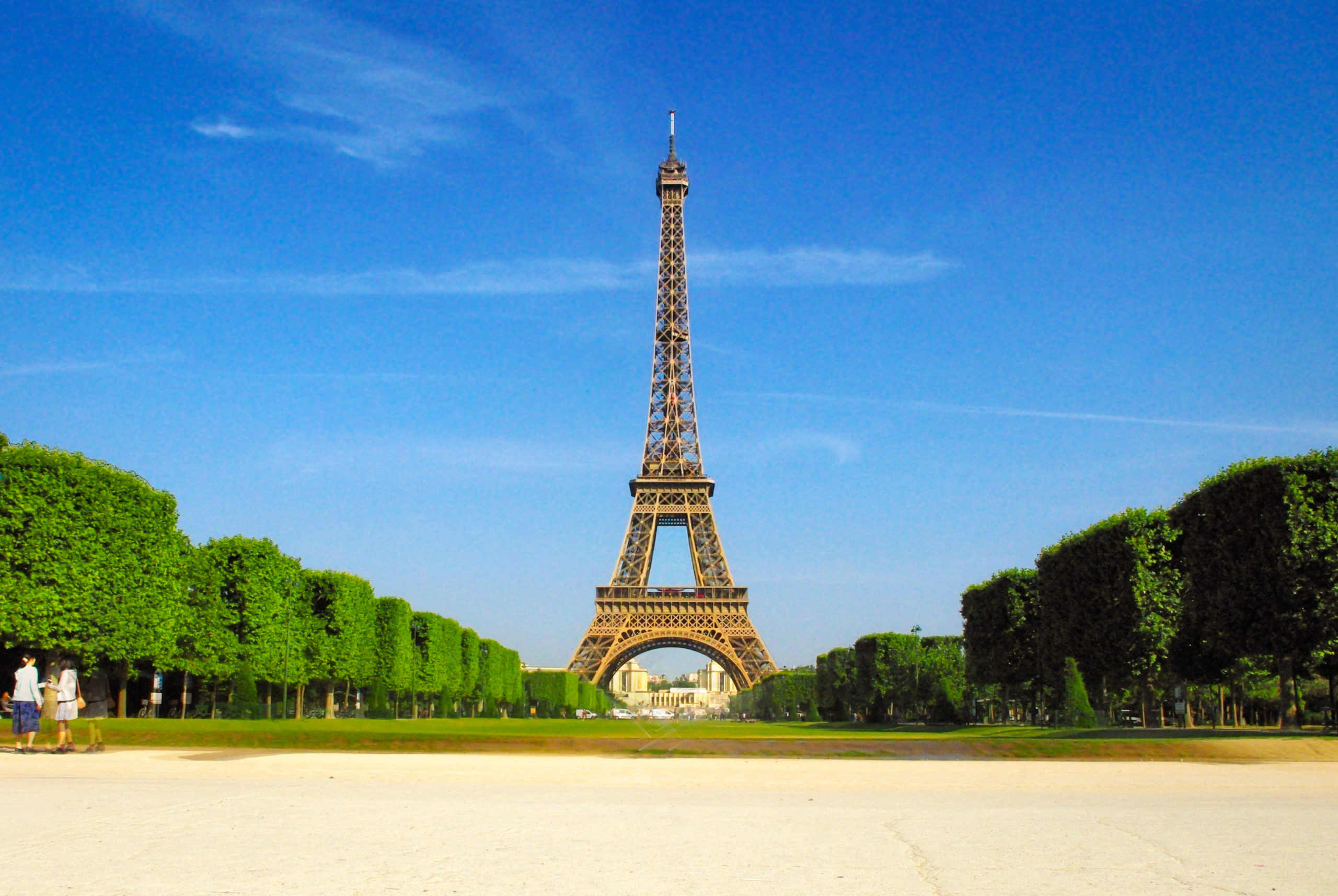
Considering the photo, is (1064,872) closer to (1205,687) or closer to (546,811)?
(546,811)

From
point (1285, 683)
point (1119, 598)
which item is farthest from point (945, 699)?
point (1285, 683)

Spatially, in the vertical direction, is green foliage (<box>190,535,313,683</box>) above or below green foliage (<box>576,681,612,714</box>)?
above

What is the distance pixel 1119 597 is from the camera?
38.8m

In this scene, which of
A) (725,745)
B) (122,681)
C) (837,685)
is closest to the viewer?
(725,745)

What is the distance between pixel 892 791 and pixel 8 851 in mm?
10441

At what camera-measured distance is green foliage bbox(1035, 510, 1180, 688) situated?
37.9 meters

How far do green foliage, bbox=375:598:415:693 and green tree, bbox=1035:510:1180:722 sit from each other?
3120 cm

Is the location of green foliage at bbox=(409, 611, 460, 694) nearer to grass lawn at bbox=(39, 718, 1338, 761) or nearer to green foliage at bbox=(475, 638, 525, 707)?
green foliage at bbox=(475, 638, 525, 707)

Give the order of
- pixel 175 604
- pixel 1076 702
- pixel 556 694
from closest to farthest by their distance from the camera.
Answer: pixel 175 604, pixel 1076 702, pixel 556 694

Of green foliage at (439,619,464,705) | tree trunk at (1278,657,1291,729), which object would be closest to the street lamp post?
green foliage at (439,619,464,705)

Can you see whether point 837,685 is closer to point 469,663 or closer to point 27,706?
point 469,663

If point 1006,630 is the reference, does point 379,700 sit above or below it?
below

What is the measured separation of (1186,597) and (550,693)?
60412 millimetres

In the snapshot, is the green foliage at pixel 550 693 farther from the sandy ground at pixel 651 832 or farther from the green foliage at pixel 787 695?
the sandy ground at pixel 651 832
